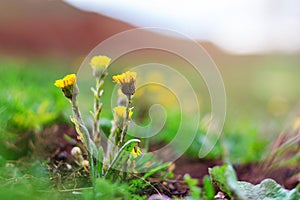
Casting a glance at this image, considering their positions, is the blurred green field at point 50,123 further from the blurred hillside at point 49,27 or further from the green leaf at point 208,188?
the blurred hillside at point 49,27

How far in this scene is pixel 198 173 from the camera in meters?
1.60

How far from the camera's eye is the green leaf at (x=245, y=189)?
3.11 feet

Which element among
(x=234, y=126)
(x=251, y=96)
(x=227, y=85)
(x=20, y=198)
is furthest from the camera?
(x=227, y=85)

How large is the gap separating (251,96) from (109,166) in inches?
195

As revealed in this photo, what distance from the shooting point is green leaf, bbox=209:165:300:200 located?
0.95 m

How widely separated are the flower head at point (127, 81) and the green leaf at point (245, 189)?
11.1 inches

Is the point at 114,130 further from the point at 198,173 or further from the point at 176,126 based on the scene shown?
the point at 176,126

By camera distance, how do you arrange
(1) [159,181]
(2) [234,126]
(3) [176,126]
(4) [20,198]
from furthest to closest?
(2) [234,126], (3) [176,126], (1) [159,181], (4) [20,198]

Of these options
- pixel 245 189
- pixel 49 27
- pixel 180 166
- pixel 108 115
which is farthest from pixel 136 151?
pixel 49 27

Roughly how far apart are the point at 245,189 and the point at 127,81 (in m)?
0.41

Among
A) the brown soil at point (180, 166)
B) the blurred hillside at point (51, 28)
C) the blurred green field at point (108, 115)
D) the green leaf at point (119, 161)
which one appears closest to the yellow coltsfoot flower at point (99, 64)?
the green leaf at point (119, 161)

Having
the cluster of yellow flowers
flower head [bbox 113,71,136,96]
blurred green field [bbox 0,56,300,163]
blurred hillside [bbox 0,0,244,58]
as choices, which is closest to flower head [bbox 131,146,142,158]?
the cluster of yellow flowers

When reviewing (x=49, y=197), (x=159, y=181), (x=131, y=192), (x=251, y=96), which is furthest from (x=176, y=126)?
(x=251, y=96)

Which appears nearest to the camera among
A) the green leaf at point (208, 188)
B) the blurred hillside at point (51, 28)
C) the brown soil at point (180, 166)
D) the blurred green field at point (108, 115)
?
the green leaf at point (208, 188)
